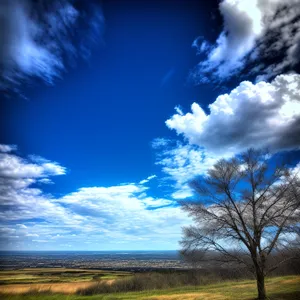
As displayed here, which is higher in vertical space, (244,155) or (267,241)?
(244,155)

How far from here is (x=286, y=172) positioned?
51.8ft

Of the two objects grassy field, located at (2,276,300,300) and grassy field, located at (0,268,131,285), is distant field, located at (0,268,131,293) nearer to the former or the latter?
grassy field, located at (0,268,131,285)

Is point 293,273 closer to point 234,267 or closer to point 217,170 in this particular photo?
point 234,267

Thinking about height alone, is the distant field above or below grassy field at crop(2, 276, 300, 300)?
above

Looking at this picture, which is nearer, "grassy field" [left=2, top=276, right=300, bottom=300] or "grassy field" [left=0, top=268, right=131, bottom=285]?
"grassy field" [left=2, top=276, right=300, bottom=300]

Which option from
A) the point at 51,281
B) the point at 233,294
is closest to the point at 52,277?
the point at 51,281

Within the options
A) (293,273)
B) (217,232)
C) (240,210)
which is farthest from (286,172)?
(293,273)

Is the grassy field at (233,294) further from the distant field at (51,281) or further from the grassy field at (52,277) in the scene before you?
the grassy field at (52,277)

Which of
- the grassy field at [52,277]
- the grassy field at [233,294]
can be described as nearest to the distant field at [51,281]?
the grassy field at [52,277]

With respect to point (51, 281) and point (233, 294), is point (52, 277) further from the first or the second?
point (233, 294)

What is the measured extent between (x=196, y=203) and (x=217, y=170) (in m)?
2.82

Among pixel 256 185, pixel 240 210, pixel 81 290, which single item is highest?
pixel 256 185

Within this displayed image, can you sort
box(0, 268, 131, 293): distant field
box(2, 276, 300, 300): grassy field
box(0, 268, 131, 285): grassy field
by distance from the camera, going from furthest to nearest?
box(0, 268, 131, 285): grassy field
box(0, 268, 131, 293): distant field
box(2, 276, 300, 300): grassy field

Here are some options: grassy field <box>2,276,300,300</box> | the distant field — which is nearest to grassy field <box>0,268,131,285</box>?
the distant field
